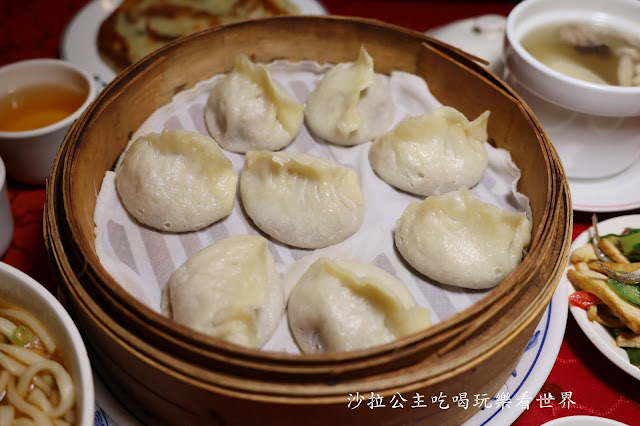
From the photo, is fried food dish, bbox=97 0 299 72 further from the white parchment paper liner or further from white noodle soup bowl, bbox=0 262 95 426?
white noodle soup bowl, bbox=0 262 95 426

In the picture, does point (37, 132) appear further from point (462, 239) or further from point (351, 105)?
point (462, 239)

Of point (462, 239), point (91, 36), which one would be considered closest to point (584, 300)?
point (462, 239)

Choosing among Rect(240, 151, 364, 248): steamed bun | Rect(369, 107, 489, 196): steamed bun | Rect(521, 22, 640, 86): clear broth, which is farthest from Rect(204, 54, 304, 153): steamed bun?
Rect(521, 22, 640, 86): clear broth

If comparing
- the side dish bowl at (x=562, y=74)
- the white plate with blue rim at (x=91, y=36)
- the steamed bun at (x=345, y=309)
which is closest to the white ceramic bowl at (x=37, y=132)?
the white plate with blue rim at (x=91, y=36)

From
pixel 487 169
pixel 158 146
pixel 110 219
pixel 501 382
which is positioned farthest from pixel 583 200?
pixel 110 219

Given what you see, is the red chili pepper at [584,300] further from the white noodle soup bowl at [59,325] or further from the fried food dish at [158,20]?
the fried food dish at [158,20]

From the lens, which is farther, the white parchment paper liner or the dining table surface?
the dining table surface
